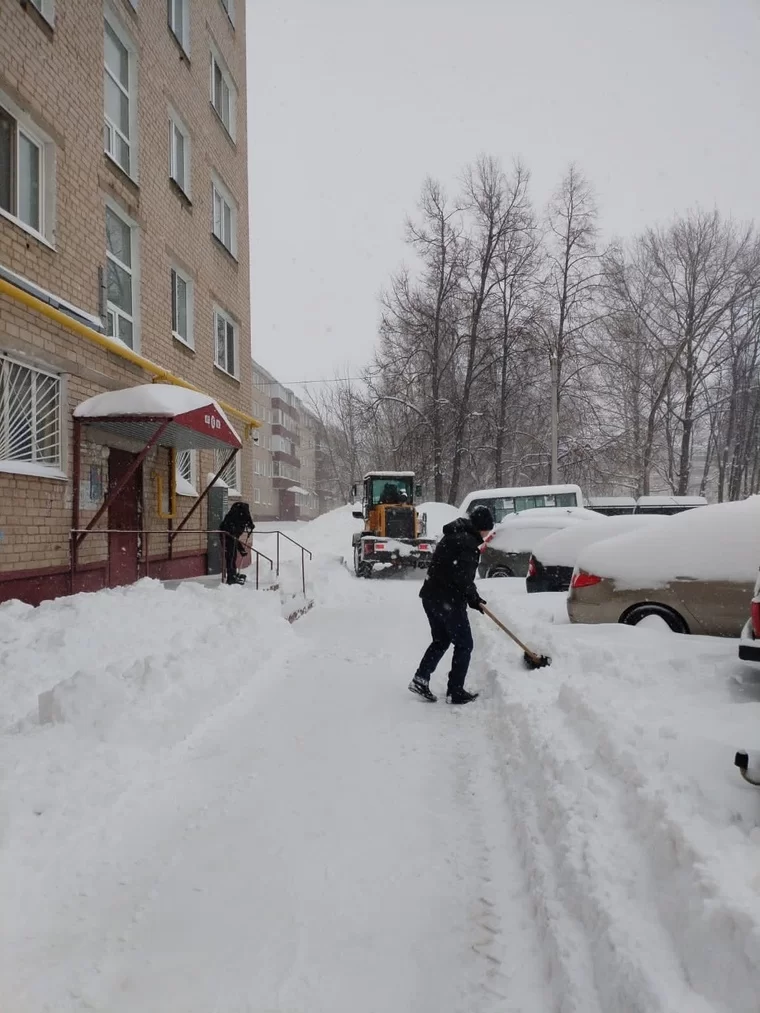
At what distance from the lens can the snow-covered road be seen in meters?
2.21

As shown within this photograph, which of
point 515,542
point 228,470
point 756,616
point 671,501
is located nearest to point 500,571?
point 515,542

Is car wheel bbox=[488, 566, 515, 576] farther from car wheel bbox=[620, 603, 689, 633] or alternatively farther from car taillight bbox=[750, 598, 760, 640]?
→ car taillight bbox=[750, 598, 760, 640]

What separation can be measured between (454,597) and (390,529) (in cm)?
1198

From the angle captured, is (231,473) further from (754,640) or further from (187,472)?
(754,640)

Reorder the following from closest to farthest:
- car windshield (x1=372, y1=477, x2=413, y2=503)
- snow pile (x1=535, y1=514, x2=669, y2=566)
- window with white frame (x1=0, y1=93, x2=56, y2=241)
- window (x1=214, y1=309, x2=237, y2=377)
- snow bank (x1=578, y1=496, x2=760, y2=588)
Answer: 1. snow bank (x1=578, y1=496, x2=760, y2=588)
2. window with white frame (x1=0, y1=93, x2=56, y2=241)
3. snow pile (x1=535, y1=514, x2=669, y2=566)
4. window (x1=214, y1=309, x2=237, y2=377)
5. car windshield (x1=372, y1=477, x2=413, y2=503)

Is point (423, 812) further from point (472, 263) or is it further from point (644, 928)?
point (472, 263)

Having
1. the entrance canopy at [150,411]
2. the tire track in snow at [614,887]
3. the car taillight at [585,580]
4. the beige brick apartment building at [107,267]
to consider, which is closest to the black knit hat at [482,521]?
the car taillight at [585,580]

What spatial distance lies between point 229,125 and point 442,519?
1536cm

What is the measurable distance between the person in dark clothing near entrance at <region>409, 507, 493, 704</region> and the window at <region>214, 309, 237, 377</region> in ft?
33.4

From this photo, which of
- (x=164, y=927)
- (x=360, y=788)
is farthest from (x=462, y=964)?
(x=360, y=788)

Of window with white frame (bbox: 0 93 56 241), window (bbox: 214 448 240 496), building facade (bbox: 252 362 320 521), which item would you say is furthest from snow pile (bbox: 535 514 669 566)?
building facade (bbox: 252 362 320 521)

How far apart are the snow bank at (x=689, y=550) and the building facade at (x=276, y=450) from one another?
4656 centimetres

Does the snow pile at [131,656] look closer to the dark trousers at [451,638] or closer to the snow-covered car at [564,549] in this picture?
the dark trousers at [451,638]

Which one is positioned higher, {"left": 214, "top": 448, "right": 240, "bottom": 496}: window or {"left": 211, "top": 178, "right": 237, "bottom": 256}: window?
{"left": 211, "top": 178, "right": 237, "bottom": 256}: window
